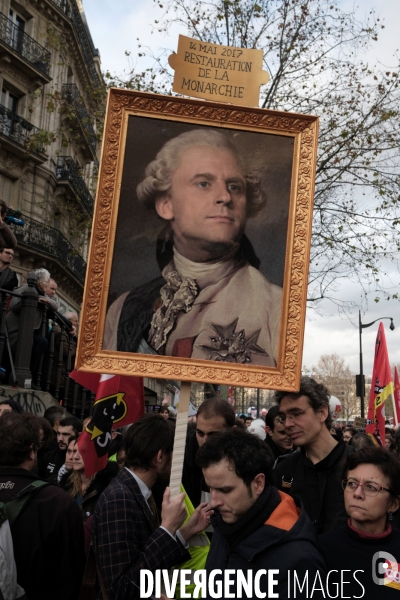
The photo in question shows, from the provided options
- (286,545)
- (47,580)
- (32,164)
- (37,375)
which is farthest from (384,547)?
(32,164)

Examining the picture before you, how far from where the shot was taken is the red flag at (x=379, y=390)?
10.9 metres

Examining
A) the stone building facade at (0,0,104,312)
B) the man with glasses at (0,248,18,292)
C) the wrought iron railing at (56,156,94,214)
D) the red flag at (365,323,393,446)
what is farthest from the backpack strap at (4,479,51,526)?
the wrought iron railing at (56,156,94,214)

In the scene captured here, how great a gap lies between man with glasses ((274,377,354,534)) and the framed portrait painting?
0.62 ft

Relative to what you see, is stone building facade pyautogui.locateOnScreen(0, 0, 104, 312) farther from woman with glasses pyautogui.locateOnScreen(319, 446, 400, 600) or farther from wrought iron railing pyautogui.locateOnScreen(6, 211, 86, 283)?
woman with glasses pyautogui.locateOnScreen(319, 446, 400, 600)

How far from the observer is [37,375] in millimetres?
9469


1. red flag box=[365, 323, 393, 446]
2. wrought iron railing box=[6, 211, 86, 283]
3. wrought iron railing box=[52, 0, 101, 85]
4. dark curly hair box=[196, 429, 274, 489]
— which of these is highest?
wrought iron railing box=[52, 0, 101, 85]

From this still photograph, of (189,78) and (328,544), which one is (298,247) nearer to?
A: (189,78)

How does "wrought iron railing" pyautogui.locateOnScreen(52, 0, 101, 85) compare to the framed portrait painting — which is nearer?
the framed portrait painting

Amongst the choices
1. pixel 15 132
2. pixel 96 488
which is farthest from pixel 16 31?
pixel 96 488

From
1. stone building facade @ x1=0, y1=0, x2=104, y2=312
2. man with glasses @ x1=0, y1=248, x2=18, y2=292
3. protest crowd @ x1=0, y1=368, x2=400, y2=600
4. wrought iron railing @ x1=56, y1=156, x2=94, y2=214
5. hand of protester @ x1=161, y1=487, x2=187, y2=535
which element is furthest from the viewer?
wrought iron railing @ x1=56, y1=156, x2=94, y2=214

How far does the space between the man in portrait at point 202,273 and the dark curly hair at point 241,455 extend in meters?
1.11

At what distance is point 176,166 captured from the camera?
4.18 m

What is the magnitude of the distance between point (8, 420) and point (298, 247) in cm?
198

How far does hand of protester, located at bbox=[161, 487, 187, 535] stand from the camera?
3.17m
